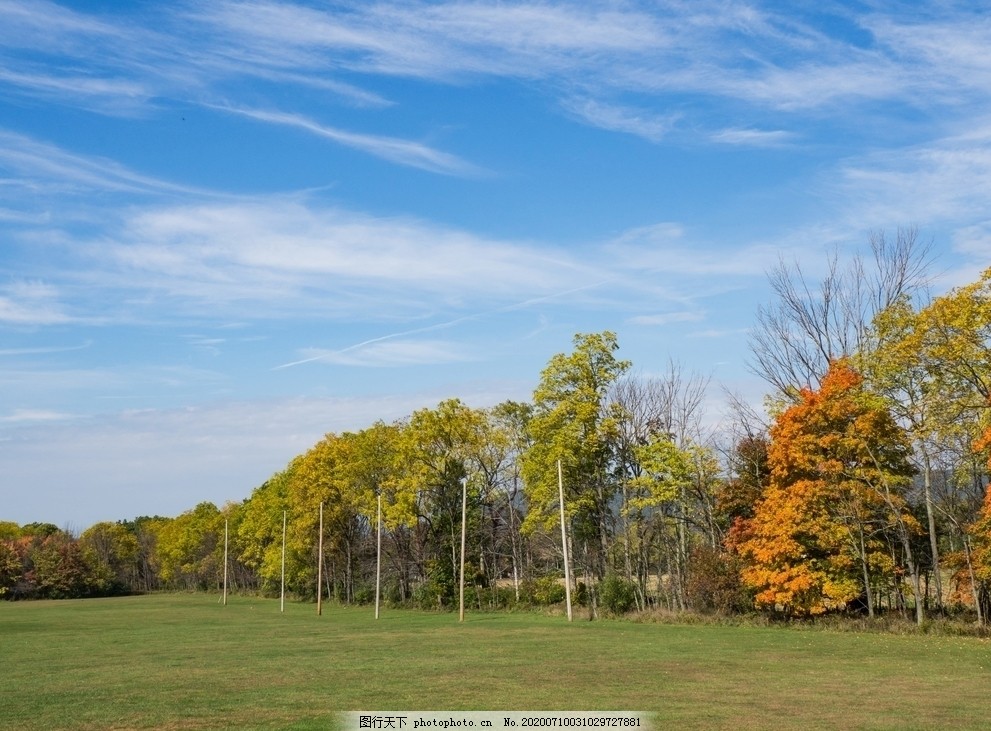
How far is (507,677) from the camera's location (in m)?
20.7

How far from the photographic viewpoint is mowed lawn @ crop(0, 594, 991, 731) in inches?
594

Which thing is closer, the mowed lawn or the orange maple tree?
the mowed lawn

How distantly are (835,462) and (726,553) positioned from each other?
8.51 meters

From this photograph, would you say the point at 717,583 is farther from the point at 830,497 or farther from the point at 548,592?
the point at 548,592

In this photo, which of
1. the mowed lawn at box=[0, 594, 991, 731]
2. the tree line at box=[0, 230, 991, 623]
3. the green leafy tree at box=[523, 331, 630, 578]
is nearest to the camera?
the mowed lawn at box=[0, 594, 991, 731]

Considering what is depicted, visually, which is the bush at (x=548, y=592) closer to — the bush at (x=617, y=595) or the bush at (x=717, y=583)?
the bush at (x=617, y=595)

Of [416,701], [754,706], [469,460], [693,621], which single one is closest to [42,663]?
[416,701]

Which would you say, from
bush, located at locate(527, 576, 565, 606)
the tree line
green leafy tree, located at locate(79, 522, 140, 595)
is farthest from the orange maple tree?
green leafy tree, located at locate(79, 522, 140, 595)

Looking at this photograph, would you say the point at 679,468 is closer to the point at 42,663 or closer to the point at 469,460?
the point at 469,460

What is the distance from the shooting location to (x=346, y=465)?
70438 millimetres

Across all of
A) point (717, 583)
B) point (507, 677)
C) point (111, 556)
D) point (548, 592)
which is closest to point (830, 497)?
point (717, 583)

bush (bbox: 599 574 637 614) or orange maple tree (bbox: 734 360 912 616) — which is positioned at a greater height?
orange maple tree (bbox: 734 360 912 616)

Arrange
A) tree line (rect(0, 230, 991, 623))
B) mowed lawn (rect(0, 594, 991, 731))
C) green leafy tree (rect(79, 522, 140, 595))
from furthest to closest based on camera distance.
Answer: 1. green leafy tree (rect(79, 522, 140, 595))
2. tree line (rect(0, 230, 991, 623))
3. mowed lawn (rect(0, 594, 991, 731))

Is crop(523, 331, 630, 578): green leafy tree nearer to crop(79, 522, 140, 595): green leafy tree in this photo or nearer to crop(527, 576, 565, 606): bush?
crop(527, 576, 565, 606): bush
